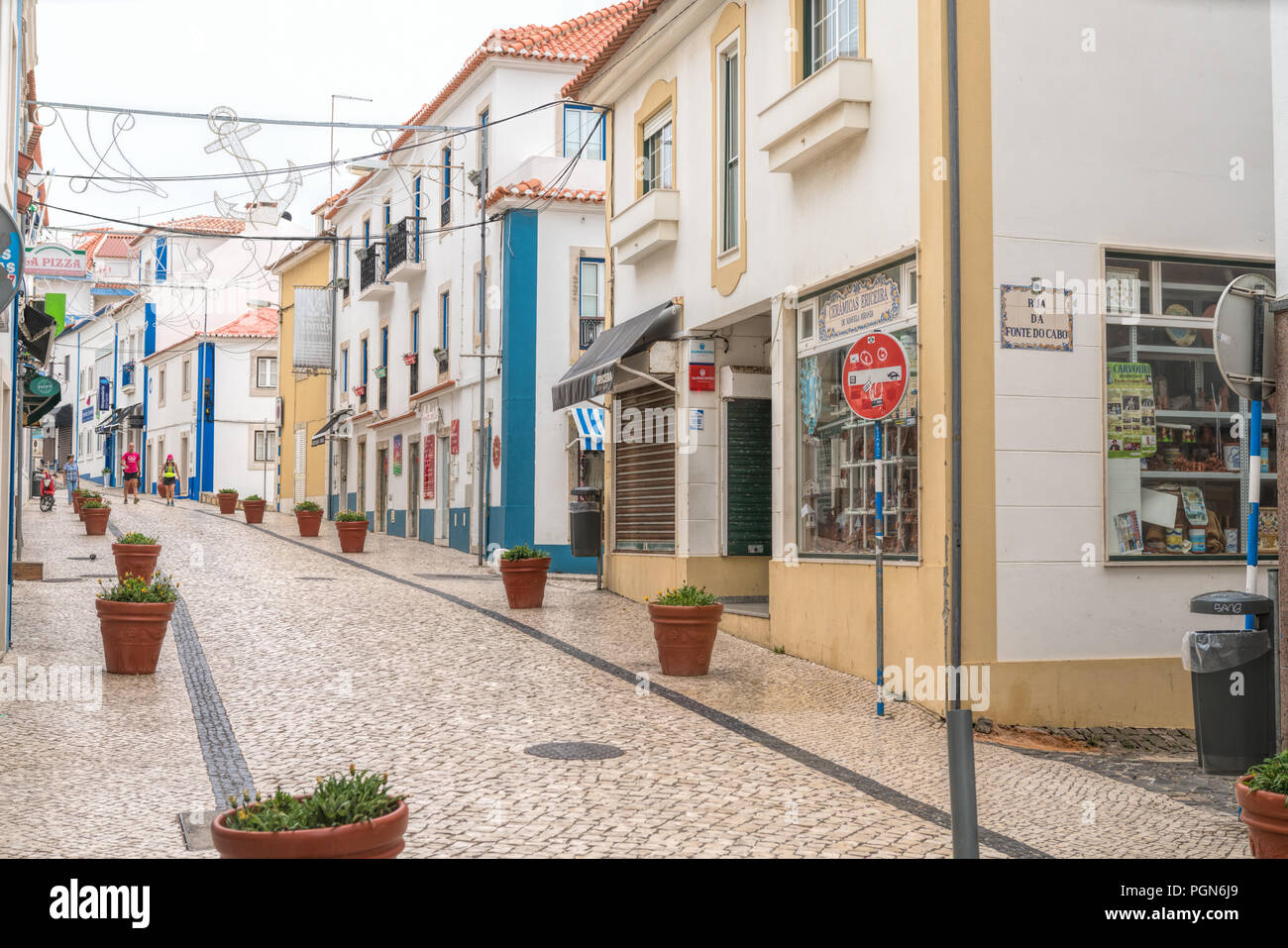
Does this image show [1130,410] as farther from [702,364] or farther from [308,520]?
[308,520]

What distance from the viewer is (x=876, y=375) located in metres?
9.78

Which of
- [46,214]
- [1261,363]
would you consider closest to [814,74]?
[1261,363]

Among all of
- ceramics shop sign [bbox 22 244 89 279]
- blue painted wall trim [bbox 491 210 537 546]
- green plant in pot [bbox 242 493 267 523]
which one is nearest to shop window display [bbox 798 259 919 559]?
ceramics shop sign [bbox 22 244 89 279]

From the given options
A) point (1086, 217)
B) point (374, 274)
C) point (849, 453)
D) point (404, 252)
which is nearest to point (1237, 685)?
point (1086, 217)

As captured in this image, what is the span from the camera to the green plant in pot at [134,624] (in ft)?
36.6

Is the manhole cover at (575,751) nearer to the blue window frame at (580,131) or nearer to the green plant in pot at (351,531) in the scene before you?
the green plant in pot at (351,531)

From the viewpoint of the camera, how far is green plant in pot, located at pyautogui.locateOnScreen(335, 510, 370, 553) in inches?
978

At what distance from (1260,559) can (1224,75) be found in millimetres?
4039

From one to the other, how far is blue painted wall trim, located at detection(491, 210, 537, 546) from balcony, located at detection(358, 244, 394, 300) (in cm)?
875

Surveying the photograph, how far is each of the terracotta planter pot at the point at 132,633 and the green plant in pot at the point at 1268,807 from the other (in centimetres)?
872

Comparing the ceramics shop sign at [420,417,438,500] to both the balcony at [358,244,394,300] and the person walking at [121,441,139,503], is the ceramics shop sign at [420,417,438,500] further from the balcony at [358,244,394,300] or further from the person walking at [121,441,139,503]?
the person walking at [121,441,139,503]

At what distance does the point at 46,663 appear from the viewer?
11.7 metres

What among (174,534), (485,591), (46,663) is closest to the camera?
(46,663)
